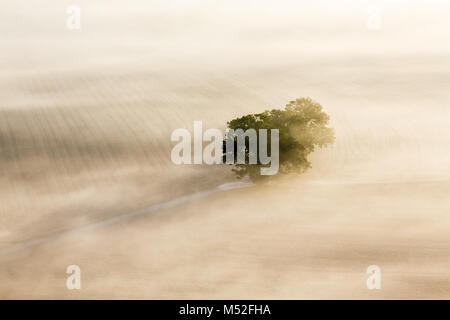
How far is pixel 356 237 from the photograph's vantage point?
28.9 m

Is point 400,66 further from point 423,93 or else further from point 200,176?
point 200,176

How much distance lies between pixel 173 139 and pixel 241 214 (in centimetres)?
2064

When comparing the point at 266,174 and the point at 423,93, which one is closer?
the point at 266,174

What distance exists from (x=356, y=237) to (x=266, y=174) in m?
8.75

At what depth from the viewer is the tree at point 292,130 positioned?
35.6 m

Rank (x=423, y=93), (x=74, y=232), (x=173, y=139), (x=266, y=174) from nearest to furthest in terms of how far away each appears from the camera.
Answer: (x=74, y=232)
(x=266, y=174)
(x=173, y=139)
(x=423, y=93)

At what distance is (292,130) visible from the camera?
3697cm

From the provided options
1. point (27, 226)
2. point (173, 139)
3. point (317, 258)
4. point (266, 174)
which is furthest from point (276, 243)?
point (173, 139)

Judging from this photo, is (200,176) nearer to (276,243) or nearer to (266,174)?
(266,174)

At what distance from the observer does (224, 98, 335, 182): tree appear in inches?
1403

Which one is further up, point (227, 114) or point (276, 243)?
point (227, 114)

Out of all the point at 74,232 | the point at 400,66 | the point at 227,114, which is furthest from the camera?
the point at 400,66
